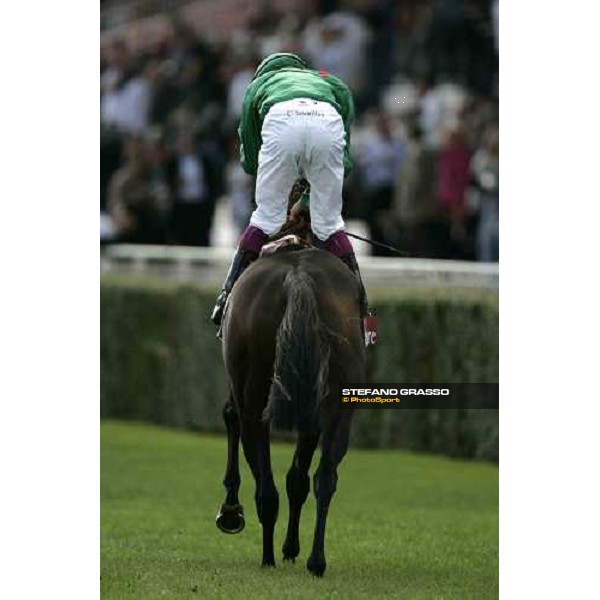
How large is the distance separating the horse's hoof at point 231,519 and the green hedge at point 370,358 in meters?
2.62

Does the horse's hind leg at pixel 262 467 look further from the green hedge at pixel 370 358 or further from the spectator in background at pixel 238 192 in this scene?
the spectator in background at pixel 238 192

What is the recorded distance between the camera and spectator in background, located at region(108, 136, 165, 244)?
11.5 metres

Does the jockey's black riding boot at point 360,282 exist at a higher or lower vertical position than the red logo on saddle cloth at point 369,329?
higher

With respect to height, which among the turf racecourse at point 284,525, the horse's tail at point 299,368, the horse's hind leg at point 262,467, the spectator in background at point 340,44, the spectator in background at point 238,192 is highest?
the spectator in background at point 340,44

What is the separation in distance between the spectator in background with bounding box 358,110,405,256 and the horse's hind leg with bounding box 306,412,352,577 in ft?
12.7

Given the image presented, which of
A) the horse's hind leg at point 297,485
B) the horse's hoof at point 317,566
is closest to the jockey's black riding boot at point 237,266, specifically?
the horse's hind leg at point 297,485

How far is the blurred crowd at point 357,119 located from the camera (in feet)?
Result: 36.4

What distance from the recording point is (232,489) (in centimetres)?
914

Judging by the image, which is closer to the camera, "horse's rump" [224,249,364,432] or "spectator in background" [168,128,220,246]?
"horse's rump" [224,249,364,432]

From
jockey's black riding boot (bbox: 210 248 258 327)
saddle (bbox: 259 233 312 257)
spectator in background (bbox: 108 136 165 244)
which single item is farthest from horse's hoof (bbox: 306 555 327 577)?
spectator in background (bbox: 108 136 165 244)

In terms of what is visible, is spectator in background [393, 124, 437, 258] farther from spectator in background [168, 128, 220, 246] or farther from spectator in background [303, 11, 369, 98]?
spectator in background [168, 128, 220, 246]
